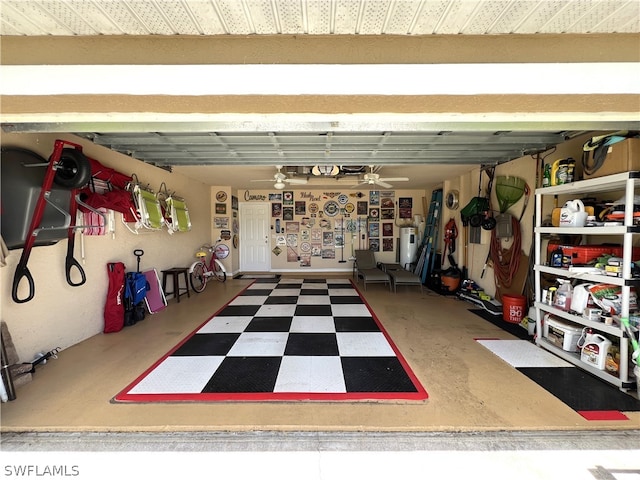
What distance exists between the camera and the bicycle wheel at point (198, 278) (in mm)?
5377

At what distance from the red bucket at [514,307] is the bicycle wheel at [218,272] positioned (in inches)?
231

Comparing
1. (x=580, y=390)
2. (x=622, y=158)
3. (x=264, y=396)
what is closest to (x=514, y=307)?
(x=580, y=390)

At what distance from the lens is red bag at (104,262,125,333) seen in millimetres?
3230

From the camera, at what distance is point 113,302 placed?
324cm

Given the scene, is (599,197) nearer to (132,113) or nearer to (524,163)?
(524,163)

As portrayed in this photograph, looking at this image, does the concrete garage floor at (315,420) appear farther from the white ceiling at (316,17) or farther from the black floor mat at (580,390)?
the white ceiling at (316,17)

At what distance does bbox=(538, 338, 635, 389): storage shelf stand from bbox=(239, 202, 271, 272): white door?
20.8ft

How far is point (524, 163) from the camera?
372 cm

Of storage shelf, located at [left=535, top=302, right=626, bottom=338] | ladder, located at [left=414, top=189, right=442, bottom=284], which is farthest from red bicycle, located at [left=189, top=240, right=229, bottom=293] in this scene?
storage shelf, located at [left=535, top=302, right=626, bottom=338]

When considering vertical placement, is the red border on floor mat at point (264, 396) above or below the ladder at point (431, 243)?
below

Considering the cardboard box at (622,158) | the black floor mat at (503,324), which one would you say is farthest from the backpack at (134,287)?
the cardboard box at (622,158)

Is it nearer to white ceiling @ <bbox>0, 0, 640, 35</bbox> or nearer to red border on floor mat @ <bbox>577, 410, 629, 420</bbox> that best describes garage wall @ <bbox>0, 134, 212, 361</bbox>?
white ceiling @ <bbox>0, 0, 640, 35</bbox>

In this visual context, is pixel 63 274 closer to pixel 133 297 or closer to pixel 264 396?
pixel 133 297
